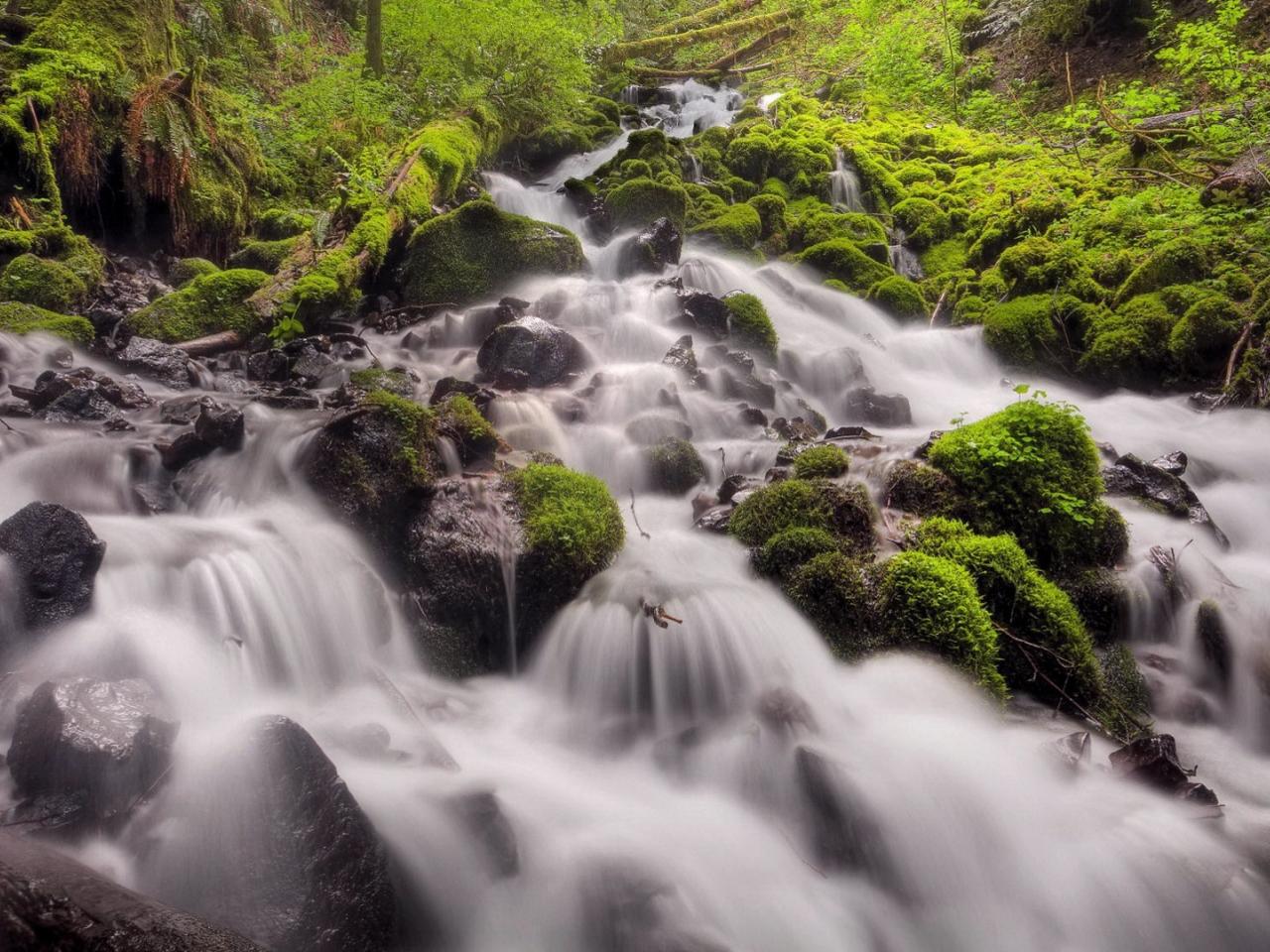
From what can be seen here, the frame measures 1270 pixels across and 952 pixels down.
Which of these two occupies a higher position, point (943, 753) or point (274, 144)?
point (274, 144)

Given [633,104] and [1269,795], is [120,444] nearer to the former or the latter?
[1269,795]

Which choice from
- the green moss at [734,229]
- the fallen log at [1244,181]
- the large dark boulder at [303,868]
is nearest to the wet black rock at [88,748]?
the large dark boulder at [303,868]

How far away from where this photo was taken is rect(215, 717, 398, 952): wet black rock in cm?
231

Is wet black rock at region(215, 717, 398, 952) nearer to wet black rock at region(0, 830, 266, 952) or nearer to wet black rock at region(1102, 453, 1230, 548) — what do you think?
wet black rock at region(0, 830, 266, 952)

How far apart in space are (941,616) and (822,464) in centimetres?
168

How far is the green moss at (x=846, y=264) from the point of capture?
11.3m

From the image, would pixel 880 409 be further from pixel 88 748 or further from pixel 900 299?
pixel 88 748

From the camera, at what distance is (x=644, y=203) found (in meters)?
11.9

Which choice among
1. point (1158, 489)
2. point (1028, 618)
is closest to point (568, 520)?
point (1028, 618)

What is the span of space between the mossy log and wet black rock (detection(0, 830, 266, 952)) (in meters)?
26.3

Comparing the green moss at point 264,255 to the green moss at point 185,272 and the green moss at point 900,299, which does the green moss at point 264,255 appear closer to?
the green moss at point 185,272

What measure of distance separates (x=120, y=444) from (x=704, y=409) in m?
5.15

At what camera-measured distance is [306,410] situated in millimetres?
6227

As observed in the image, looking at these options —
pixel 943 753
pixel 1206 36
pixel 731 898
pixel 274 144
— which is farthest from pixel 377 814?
pixel 1206 36
